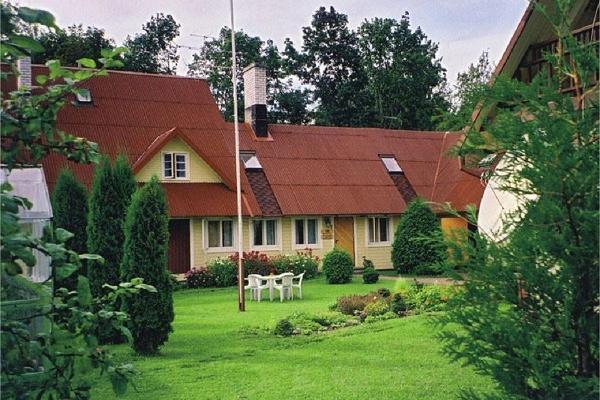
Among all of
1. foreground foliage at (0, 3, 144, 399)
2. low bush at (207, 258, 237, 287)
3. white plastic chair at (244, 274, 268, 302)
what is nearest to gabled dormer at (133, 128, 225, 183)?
low bush at (207, 258, 237, 287)

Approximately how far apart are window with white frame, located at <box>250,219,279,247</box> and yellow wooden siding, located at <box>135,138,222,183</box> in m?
2.47

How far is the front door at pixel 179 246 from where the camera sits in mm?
26812

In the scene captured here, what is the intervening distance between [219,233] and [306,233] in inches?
156

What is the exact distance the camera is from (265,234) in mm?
28688

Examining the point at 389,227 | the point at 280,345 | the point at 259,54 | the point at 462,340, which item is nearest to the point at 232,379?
the point at 280,345

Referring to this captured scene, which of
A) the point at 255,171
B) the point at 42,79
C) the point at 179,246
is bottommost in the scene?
the point at 179,246

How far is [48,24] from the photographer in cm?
255

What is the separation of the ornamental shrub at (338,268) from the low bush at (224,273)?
136 inches

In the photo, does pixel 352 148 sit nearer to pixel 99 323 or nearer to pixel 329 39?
pixel 329 39

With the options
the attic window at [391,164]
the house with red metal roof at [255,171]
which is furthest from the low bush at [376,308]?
the attic window at [391,164]

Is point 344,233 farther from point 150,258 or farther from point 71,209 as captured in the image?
point 150,258

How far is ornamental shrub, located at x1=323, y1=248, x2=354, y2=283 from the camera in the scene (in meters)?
24.2

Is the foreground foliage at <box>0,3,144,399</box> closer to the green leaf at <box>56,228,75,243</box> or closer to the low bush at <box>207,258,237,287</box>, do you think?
the green leaf at <box>56,228,75,243</box>

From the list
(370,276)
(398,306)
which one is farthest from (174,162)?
(398,306)
